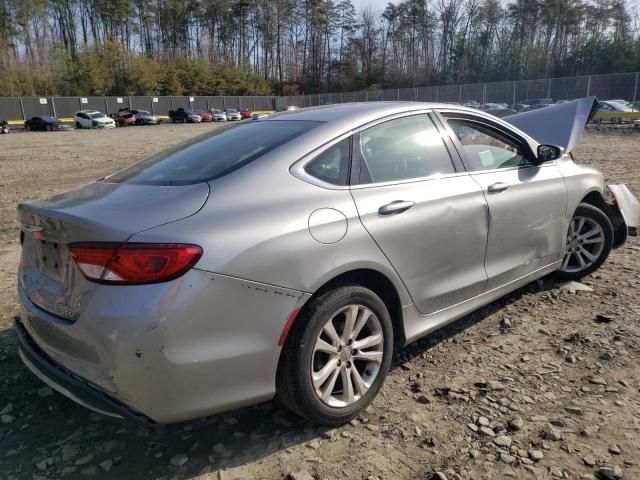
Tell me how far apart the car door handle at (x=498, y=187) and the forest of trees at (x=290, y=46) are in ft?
200

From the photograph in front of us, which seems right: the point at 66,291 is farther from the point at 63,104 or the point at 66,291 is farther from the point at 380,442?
the point at 63,104

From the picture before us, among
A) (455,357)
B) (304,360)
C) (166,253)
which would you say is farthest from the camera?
(455,357)

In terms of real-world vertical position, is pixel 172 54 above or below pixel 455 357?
above

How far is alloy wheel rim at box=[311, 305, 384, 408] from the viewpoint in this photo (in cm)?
248

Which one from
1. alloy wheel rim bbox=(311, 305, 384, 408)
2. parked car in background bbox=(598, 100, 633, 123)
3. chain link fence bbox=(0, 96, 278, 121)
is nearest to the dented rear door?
alloy wheel rim bbox=(311, 305, 384, 408)

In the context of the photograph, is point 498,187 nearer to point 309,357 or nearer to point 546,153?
point 546,153

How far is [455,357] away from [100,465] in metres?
2.15

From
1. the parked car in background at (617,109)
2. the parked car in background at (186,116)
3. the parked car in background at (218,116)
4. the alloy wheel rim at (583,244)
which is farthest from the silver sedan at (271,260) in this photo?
the parked car in background at (218,116)

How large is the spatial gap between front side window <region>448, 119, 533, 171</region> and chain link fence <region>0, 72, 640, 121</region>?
61.8 feet

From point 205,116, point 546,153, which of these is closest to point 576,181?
point 546,153

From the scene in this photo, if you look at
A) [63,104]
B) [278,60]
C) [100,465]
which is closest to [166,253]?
[100,465]

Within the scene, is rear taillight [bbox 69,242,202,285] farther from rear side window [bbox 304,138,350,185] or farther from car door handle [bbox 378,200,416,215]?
car door handle [bbox 378,200,416,215]

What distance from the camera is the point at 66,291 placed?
220cm

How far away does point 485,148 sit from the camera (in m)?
3.59
